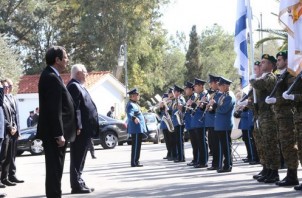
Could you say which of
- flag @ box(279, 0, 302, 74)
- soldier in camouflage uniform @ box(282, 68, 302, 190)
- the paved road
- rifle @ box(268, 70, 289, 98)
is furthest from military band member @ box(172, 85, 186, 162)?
soldier in camouflage uniform @ box(282, 68, 302, 190)

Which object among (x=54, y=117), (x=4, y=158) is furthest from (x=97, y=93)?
(x=54, y=117)

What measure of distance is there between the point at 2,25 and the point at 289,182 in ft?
166

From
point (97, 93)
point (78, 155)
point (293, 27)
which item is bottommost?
point (78, 155)

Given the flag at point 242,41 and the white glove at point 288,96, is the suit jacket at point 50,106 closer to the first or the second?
the white glove at point 288,96

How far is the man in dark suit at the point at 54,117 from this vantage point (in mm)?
8102

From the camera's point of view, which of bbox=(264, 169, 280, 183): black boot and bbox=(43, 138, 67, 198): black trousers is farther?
bbox=(264, 169, 280, 183): black boot

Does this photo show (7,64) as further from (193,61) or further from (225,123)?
(193,61)

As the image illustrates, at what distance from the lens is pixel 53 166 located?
830 centimetres

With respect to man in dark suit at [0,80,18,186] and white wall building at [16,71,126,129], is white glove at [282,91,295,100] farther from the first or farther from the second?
white wall building at [16,71,126,129]

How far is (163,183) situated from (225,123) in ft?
7.18

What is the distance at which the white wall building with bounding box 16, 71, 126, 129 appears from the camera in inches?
1880

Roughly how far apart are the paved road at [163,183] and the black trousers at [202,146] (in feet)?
1.41

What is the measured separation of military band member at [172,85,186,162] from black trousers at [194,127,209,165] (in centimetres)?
167

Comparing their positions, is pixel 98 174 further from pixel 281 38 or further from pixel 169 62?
pixel 169 62
